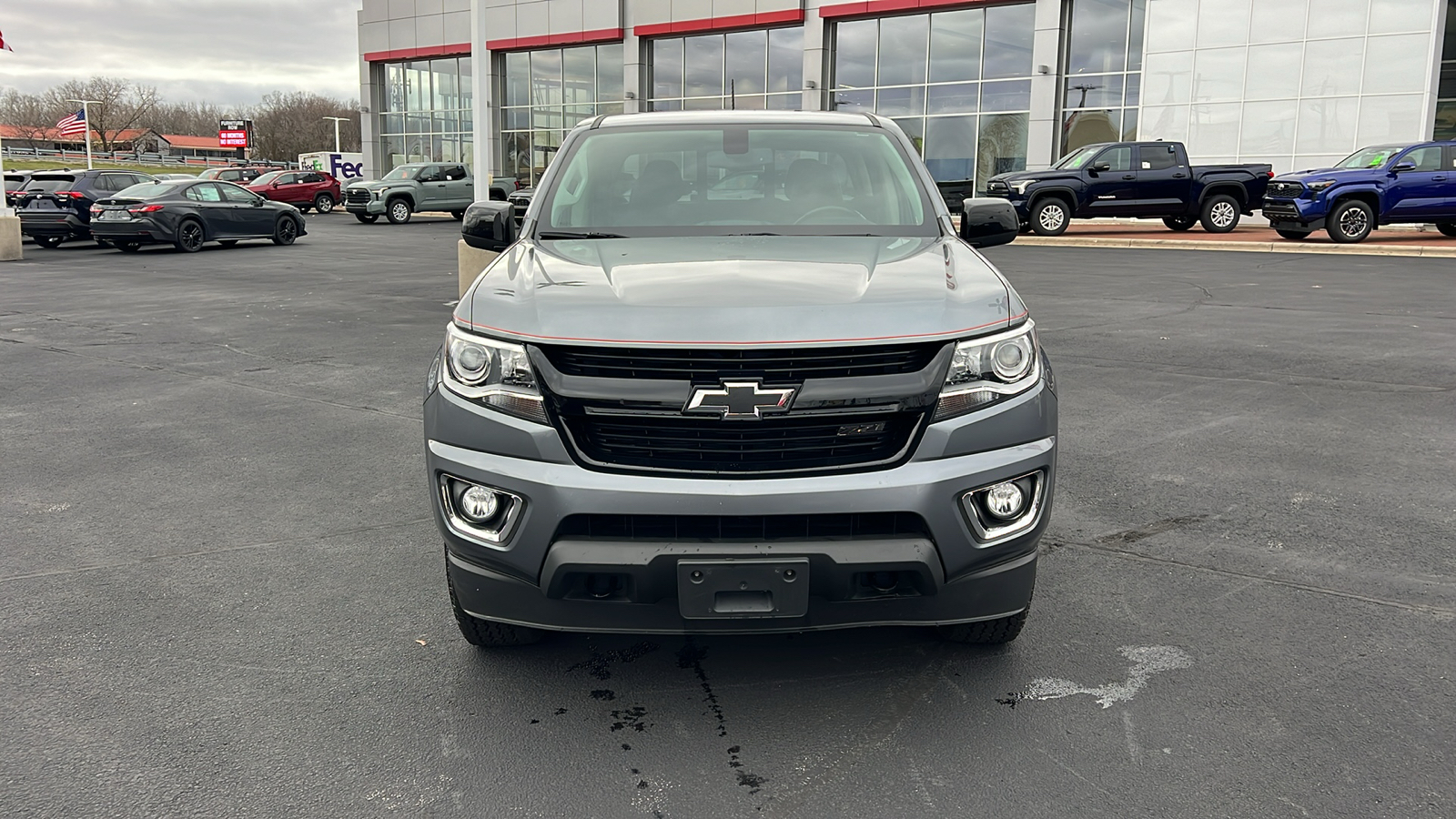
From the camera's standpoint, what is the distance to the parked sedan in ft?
71.1

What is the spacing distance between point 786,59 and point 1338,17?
52.7 feet

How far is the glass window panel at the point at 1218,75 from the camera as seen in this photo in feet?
92.3

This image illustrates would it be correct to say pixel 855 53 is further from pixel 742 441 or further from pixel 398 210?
pixel 742 441

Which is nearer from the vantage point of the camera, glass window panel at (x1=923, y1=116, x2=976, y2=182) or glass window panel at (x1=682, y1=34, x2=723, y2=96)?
glass window panel at (x1=923, y1=116, x2=976, y2=182)

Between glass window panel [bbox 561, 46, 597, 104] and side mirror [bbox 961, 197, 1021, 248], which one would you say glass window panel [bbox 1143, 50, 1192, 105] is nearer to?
glass window panel [bbox 561, 46, 597, 104]

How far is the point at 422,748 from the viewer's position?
2.97 meters

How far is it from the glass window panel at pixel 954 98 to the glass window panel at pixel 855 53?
90.0 inches

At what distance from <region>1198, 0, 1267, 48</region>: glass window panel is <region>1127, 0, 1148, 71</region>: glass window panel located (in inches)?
57.1

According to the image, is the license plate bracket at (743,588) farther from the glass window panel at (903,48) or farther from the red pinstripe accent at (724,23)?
the red pinstripe accent at (724,23)

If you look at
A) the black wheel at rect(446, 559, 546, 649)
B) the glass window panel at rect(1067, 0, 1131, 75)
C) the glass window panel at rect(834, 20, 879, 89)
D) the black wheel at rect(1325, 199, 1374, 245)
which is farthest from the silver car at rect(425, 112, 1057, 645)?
the glass window panel at rect(834, 20, 879, 89)

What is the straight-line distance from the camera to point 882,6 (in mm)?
33062

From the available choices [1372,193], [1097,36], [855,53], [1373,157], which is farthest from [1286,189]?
[855,53]

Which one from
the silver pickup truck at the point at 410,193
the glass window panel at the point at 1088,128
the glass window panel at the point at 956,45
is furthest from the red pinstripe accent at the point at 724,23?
the glass window panel at the point at 1088,128

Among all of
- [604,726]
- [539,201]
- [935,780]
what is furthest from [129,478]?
[935,780]
